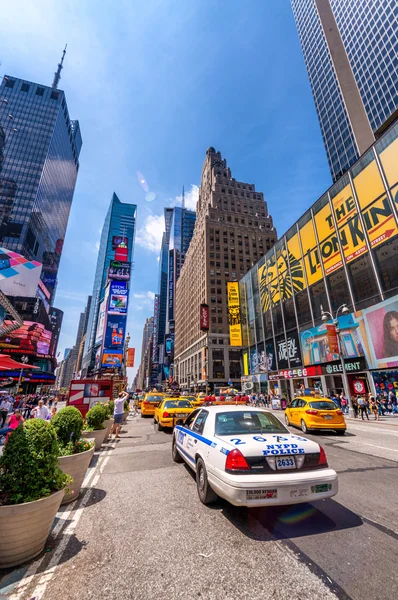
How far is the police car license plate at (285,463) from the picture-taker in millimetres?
3881

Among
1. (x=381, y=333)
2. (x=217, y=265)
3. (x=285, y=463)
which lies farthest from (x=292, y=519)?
(x=217, y=265)

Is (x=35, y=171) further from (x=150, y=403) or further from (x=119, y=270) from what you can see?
(x=150, y=403)

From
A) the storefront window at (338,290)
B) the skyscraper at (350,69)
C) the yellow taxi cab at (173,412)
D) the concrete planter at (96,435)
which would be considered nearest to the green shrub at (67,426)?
the concrete planter at (96,435)

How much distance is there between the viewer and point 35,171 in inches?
4333

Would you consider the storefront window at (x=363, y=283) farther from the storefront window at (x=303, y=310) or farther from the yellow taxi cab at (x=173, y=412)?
the yellow taxi cab at (x=173, y=412)

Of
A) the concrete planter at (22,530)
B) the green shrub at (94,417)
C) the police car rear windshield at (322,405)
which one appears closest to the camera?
the concrete planter at (22,530)

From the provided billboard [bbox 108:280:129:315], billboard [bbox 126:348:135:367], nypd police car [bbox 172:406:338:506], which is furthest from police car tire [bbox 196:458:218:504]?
billboard [bbox 126:348:135:367]

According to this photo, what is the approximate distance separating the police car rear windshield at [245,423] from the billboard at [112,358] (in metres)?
60.0

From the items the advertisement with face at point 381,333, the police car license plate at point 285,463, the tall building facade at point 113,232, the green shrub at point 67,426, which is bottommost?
the police car license plate at point 285,463

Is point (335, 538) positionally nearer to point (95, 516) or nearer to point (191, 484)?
point (191, 484)

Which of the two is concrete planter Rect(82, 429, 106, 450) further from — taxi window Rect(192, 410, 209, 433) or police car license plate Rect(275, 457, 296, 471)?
police car license plate Rect(275, 457, 296, 471)

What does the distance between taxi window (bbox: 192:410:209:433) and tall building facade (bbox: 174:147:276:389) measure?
6109 cm

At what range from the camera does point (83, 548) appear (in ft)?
11.1

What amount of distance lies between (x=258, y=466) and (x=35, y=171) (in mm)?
138805
